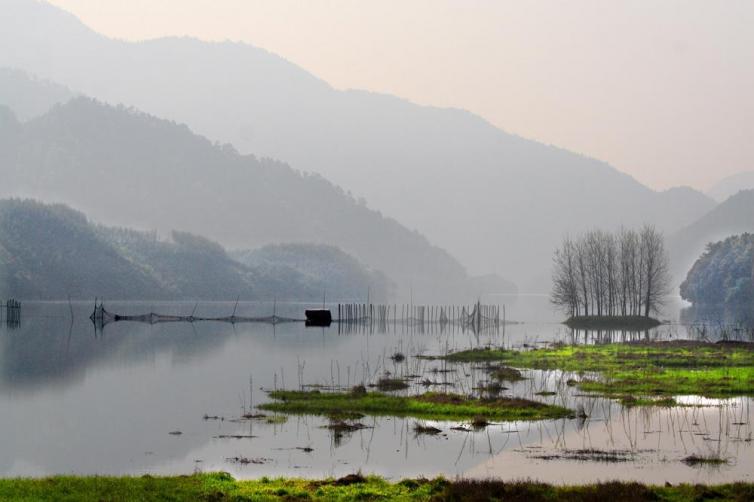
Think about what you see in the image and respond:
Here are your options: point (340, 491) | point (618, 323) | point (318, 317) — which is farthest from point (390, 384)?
point (318, 317)

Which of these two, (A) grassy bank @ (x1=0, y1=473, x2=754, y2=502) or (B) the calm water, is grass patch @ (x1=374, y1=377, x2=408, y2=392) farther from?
(A) grassy bank @ (x1=0, y1=473, x2=754, y2=502)

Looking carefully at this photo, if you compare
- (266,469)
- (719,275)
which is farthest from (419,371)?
(719,275)

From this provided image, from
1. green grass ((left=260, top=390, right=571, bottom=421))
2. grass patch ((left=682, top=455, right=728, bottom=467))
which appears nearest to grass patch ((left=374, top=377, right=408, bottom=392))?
green grass ((left=260, top=390, right=571, bottom=421))

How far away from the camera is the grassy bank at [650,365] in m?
51.6

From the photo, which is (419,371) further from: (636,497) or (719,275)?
(719,275)

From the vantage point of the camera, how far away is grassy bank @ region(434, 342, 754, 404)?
169ft

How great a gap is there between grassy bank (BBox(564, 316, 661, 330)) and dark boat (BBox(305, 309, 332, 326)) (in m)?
38.2

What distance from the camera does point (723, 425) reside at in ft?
129

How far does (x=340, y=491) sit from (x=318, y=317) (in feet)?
407

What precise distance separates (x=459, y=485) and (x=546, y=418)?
1743 centimetres

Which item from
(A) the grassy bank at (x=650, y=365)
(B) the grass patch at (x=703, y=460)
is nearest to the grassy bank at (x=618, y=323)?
(A) the grassy bank at (x=650, y=365)

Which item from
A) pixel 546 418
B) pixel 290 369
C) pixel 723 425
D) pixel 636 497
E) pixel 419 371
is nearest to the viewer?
pixel 636 497

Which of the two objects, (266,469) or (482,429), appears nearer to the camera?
(266,469)

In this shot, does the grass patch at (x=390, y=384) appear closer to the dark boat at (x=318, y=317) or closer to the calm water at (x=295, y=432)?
the calm water at (x=295, y=432)
